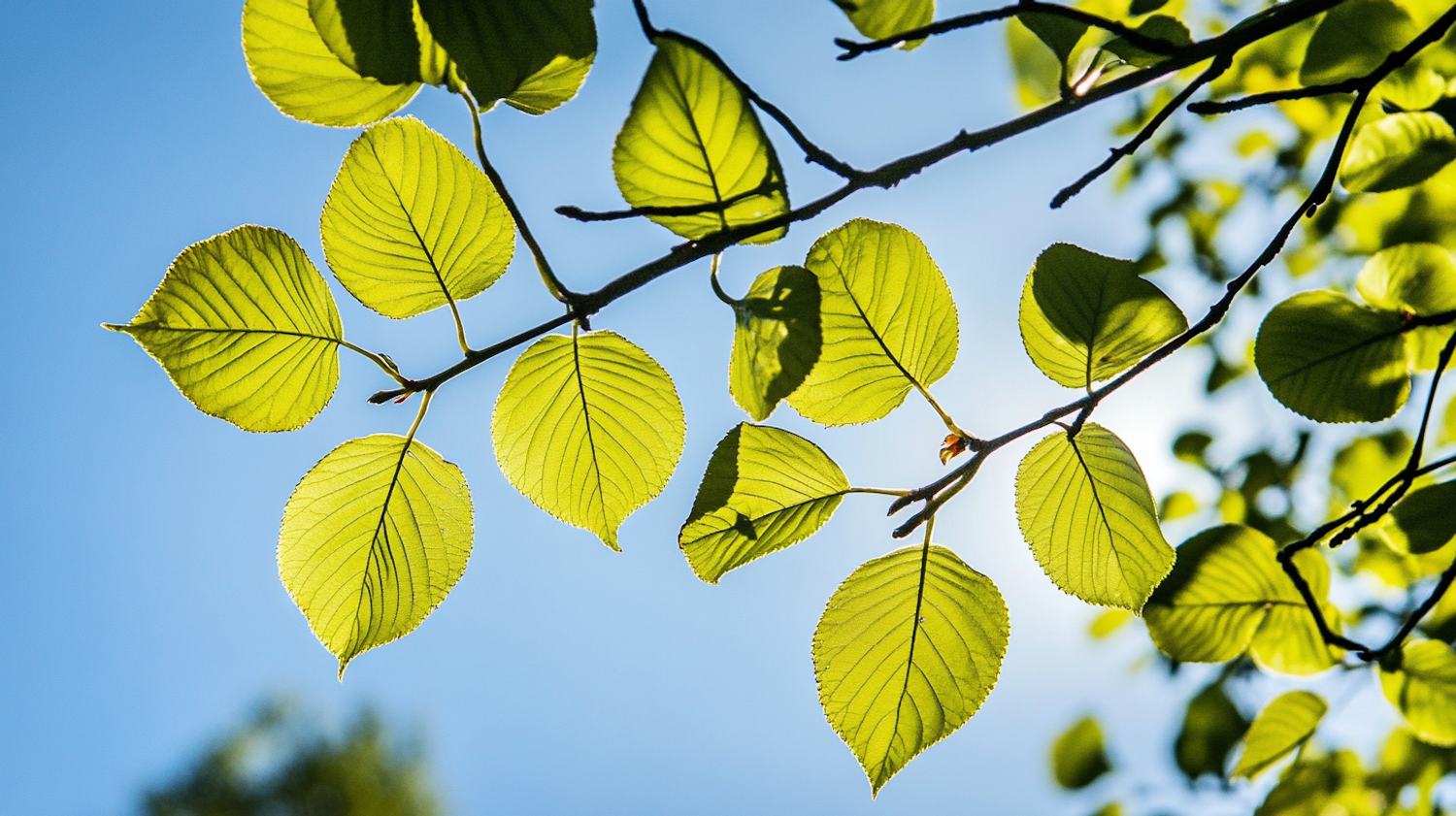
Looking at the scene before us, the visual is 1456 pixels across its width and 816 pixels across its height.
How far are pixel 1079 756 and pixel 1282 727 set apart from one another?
38 cm

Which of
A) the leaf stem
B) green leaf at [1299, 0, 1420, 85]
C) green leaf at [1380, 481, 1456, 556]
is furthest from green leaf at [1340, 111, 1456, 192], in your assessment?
the leaf stem

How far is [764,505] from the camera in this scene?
17.0 inches

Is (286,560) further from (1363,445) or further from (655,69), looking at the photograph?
(1363,445)

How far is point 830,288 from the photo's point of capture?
41 centimetres

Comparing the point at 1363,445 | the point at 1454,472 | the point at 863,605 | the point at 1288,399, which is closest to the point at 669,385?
the point at 863,605

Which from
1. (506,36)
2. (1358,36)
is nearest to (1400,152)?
(1358,36)

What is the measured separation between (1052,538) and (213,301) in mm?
455

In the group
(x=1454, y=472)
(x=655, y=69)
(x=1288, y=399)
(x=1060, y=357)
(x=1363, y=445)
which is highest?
(x=655, y=69)

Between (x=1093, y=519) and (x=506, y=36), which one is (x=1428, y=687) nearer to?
(x=1093, y=519)

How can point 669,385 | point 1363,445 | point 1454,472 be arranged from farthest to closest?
1. point 1363,445
2. point 1454,472
3. point 669,385

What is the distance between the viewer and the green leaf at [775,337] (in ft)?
1.14

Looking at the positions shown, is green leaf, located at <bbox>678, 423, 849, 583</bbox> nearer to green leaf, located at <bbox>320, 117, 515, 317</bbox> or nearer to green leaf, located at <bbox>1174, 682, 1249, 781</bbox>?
green leaf, located at <bbox>320, 117, 515, 317</bbox>

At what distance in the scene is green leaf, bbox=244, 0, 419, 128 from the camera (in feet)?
1.12

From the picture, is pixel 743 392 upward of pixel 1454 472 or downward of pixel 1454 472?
upward
